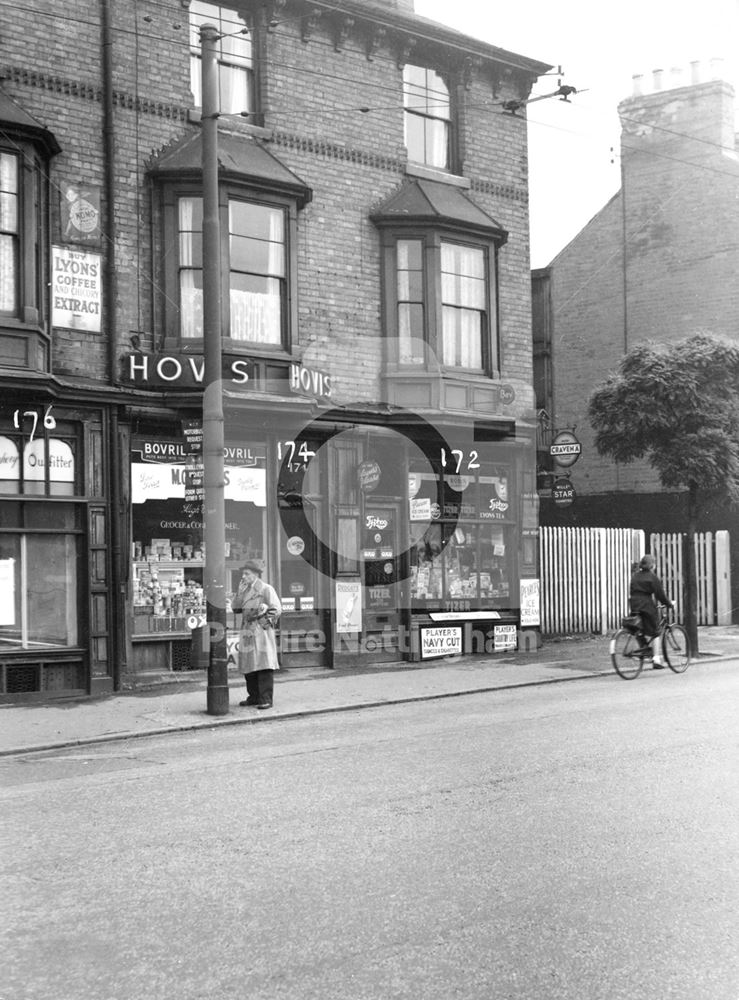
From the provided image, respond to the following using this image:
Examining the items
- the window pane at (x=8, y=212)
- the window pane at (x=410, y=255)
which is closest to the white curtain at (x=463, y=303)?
the window pane at (x=410, y=255)

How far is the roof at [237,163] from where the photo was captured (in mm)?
15172

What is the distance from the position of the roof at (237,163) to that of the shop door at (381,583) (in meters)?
4.87

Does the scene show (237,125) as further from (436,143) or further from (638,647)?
(638,647)

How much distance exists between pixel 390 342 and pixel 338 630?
4549 millimetres

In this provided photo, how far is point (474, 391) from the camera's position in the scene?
59.1ft

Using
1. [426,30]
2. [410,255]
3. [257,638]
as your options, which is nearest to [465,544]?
[410,255]

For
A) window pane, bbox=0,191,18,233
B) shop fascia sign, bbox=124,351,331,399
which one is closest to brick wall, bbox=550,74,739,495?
shop fascia sign, bbox=124,351,331,399

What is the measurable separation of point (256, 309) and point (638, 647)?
23.6 ft

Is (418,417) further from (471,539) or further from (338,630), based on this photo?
(338,630)

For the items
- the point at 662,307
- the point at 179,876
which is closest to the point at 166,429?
the point at 179,876

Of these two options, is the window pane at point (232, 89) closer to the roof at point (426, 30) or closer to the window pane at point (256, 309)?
the roof at point (426, 30)

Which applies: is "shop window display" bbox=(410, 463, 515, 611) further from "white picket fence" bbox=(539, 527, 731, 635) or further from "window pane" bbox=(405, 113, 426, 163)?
"window pane" bbox=(405, 113, 426, 163)

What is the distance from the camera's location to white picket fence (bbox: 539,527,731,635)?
20547 mm

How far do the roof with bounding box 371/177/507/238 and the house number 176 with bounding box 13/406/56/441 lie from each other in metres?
6.14
